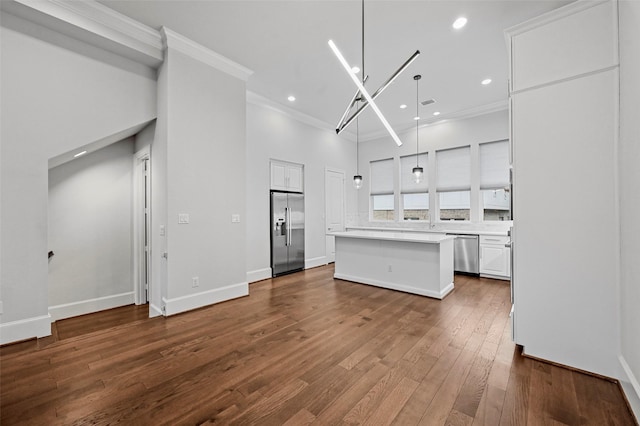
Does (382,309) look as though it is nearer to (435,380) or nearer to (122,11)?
(435,380)

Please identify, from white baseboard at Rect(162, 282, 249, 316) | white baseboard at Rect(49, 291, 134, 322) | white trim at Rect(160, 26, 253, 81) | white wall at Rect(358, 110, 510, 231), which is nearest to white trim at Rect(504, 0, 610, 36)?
white trim at Rect(160, 26, 253, 81)

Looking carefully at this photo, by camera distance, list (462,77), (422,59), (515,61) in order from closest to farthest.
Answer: (515,61)
(422,59)
(462,77)

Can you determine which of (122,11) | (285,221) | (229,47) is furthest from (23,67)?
(285,221)

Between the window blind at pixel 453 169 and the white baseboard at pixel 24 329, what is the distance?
7043 mm

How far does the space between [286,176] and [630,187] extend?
490cm

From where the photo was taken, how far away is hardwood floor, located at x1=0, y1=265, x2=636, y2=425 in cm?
162

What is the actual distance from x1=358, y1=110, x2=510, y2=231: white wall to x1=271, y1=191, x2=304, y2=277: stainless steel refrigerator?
2.46 m

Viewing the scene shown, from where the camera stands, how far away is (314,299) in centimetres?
384

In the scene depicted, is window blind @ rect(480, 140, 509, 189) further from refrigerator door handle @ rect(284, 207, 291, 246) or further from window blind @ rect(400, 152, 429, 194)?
refrigerator door handle @ rect(284, 207, 291, 246)

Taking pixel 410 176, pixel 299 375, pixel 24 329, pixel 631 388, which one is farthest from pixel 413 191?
pixel 24 329

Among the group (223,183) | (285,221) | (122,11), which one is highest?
(122,11)

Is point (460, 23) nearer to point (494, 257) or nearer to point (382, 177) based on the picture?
point (494, 257)

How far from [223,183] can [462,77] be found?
14.0 ft

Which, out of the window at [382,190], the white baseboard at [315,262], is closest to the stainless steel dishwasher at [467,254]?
the window at [382,190]
